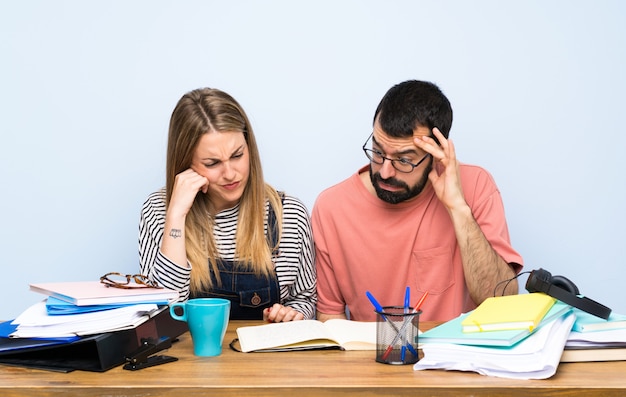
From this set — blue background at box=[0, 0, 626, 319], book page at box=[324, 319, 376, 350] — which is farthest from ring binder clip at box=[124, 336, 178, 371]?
blue background at box=[0, 0, 626, 319]

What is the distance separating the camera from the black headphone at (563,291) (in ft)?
4.46

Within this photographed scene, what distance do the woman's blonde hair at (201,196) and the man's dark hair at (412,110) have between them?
431 millimetres

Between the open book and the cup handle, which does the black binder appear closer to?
the cup handle

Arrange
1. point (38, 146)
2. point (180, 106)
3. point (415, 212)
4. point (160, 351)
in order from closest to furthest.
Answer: point (160, 351) < point (180, 106) < point (415, 212) < point (38, 146)

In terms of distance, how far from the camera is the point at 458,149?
2.74 m

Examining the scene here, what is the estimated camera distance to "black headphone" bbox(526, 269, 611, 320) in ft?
4.46

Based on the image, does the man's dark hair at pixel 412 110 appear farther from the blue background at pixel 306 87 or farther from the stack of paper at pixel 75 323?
the stack of paper at pixel 75 323

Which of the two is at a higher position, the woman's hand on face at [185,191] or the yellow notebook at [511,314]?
the woman's hand on face at [185,191]

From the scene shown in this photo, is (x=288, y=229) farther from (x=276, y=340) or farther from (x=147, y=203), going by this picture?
(x=276, y=340)

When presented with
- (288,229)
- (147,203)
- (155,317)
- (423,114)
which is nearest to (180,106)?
(147,203)

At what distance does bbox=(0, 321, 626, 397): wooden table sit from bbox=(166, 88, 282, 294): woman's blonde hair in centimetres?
83

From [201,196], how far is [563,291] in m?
1.21

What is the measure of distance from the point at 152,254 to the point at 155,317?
2.49 feet

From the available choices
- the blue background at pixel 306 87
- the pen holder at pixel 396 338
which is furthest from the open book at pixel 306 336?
the blue background at pixel 306 87
